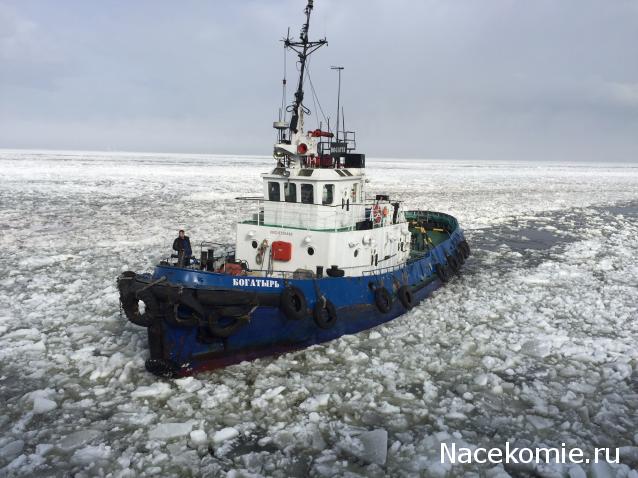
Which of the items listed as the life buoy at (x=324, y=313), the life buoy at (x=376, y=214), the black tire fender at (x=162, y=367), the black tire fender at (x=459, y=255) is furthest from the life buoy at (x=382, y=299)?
the black tire fender at (x=459, y=255)

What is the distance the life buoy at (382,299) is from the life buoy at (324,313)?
112cm

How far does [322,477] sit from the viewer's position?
504 centimetres

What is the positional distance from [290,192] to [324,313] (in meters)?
2.56

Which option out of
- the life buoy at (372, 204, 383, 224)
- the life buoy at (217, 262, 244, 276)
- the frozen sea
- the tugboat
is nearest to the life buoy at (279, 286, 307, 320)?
the tugboat

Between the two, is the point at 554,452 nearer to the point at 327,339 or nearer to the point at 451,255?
the point at 327,339

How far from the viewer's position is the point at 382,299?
890 cm

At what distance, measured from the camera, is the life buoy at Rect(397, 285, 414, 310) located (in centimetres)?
955

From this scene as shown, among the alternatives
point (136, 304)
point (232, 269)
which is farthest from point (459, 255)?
point (136, 304)

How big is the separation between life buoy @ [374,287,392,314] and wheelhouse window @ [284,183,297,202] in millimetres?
2358

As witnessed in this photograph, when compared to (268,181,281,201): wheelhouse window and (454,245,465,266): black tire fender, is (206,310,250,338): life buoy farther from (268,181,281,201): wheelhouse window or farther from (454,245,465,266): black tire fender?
(454,245,465,266): black tire fender

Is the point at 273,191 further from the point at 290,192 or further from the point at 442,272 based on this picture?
the point at 442,272

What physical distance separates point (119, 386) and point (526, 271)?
11423 mm

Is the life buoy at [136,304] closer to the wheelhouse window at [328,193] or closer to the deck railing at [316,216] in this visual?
the deck railing at [316,216]

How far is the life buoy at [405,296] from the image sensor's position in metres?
9.55
